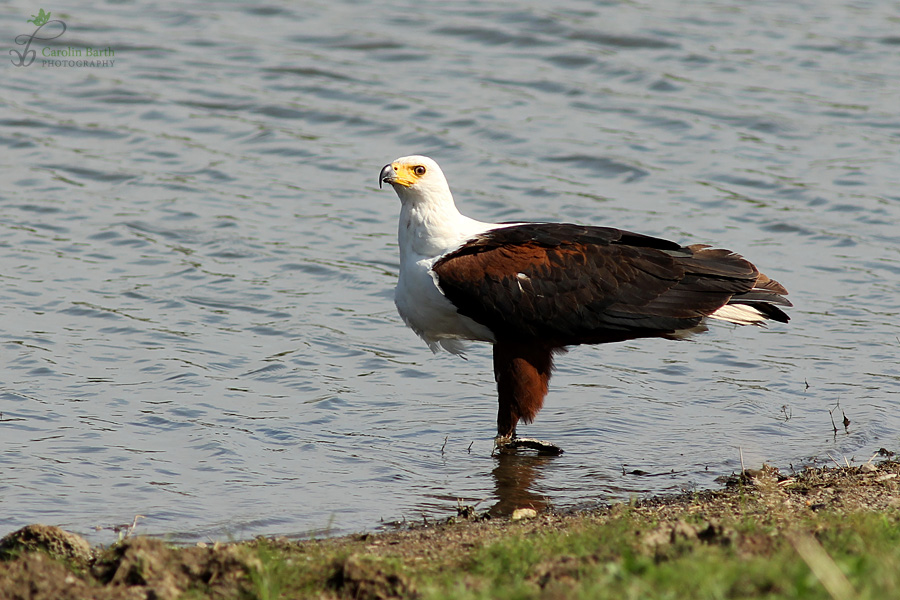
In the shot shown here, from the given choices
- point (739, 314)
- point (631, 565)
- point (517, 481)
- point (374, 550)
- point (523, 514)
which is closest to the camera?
point (631, 565)

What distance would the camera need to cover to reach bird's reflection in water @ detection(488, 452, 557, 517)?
5988 mm

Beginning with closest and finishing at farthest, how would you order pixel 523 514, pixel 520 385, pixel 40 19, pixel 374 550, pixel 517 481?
pixel 374 550, pixel 523 514, pixel 517 481, pixel 520 385, pixel 40 19

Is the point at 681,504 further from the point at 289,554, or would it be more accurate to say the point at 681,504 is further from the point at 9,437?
the point at 9,437

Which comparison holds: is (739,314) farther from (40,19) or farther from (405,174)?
(40,19)

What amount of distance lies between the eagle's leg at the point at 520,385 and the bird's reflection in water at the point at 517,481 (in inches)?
4.7

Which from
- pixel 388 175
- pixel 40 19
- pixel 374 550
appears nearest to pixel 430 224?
pixel 388 175

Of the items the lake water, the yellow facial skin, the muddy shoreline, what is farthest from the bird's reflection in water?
the yellow facial skin

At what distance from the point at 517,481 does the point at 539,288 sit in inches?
44.3

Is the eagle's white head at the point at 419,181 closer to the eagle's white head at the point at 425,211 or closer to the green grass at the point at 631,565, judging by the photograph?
the eagle's white head at the point at 425,211

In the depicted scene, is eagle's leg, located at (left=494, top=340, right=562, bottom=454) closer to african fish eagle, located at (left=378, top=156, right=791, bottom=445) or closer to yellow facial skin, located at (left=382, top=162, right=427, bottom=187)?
african fish eagle, located at (left=378, top=156, right=791, bottom=445)

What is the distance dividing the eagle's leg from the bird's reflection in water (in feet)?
0.40

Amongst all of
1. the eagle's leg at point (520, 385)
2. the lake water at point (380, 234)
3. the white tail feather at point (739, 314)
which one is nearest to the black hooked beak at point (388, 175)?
the eagle's leg at point (520, 385)

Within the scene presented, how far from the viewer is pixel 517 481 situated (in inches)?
251

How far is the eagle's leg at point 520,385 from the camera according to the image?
6.78 metres
